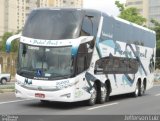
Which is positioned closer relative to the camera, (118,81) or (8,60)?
(118,81)

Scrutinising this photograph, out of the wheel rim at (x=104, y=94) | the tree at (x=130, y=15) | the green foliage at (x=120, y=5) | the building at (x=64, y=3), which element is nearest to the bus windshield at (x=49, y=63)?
the wheel rim at (x=104, y=94)

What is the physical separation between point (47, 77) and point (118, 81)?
19.2ft

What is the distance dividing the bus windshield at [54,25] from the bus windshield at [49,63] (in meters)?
Result: 0.49

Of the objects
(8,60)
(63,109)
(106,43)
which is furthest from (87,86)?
(8,60)

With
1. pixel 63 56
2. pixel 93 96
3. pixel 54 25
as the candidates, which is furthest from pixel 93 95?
pixel 54 25

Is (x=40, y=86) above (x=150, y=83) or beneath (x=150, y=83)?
above

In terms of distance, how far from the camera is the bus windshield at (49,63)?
17625mm

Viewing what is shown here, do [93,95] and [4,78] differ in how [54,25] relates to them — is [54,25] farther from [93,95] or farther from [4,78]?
[4,78]

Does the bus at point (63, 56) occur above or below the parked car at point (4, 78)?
above

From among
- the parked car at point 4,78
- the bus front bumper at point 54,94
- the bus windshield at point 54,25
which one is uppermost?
the bus windshield at point 54,25

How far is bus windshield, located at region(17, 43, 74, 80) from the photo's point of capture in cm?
1762

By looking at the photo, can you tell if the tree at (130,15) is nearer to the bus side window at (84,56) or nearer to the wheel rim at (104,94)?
the wheel rim at (104,94)

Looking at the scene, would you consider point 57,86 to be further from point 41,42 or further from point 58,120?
point 58,120

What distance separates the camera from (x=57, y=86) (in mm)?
17484
